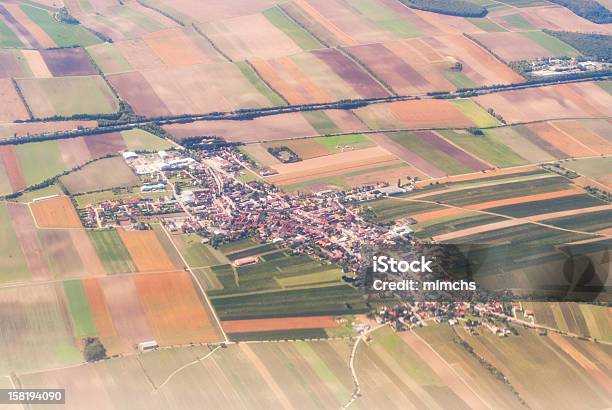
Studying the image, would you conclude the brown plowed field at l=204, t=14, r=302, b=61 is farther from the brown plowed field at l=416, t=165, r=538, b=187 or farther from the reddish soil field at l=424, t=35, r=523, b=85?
the brown plowed field at l=416, t=165, r=538, b=187

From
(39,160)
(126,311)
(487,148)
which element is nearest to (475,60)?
(487,148)

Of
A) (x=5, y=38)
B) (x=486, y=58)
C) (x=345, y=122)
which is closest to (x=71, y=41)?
(x=5, y=38)

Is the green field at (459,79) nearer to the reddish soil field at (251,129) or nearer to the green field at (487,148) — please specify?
the green field at (487,148)

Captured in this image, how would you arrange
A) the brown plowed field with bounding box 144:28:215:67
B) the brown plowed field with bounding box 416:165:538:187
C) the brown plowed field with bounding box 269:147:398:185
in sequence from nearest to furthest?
the brown plowed field with bounding box 416:165:538:187 → the brown plowed field with bounding box 269:147:398:185 → the brown plowed field with bounding box 144:28:215:67

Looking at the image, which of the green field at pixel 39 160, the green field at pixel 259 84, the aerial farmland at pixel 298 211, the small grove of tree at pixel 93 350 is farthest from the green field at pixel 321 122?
the small grove of tree at pixel 93 350

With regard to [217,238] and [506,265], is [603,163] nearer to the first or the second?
[506,265]

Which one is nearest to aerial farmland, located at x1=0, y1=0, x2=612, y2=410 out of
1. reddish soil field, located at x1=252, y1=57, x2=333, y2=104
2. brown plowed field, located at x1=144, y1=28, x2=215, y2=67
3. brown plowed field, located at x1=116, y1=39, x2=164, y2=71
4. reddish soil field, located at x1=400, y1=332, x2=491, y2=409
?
reddish soil field, located at x1=400, y1=332, x2=491, y2=409

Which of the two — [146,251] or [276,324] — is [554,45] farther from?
[276,324]
